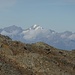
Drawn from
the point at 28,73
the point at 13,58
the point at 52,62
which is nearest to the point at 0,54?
the point at 13,58

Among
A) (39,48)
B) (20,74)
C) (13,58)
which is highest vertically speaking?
(39,48)

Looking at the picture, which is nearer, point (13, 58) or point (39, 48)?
point (13, 58)

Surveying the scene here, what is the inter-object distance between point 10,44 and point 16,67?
38.3 ft

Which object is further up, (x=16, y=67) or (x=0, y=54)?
(x=0, y=54)

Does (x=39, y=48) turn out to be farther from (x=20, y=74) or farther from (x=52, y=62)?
(x=20, y=74)

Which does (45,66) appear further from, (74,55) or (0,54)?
(74,55)

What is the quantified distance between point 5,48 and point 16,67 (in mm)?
7440

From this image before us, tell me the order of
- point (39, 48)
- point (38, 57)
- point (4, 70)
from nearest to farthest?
point (4, 70), point (38, 57), point (39, 48)

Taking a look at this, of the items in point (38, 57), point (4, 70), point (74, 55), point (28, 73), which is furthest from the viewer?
point (74, 55)

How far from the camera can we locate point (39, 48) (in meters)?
60.2

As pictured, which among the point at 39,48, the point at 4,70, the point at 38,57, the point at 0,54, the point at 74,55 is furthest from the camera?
the point at 74,55

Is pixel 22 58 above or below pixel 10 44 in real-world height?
below

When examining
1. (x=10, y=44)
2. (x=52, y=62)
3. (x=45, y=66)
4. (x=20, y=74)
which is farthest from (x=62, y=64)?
(x=20, y=74)

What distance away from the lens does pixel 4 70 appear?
130 ft
